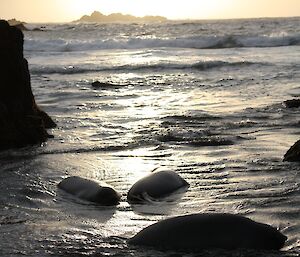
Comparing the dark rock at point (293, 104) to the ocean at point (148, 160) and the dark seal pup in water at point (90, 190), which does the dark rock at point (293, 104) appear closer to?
the ocean at point (148, 160)

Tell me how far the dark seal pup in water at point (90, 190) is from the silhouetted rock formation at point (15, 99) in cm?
246

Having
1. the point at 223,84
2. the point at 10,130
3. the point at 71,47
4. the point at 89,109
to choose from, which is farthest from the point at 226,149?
the point at 71,47

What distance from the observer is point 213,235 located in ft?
14.5

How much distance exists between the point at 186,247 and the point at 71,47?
37.6m

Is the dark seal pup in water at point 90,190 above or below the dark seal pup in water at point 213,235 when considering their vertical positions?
below

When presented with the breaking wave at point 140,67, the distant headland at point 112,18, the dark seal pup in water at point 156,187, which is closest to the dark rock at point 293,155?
the dark seal pup in water at point 156,187

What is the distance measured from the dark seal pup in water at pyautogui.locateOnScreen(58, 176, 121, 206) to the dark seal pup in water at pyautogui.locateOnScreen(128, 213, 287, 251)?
1344 millimetres

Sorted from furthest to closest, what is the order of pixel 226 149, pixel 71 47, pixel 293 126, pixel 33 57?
pixel 71 47
pixel 33 57
pixel 293 126
pixel 226 149

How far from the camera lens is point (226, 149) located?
8312 mm

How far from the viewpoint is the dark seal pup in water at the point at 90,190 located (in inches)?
230

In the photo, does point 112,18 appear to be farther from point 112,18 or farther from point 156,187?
point 156,187

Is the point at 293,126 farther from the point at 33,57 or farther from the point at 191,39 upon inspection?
the point at 191,39

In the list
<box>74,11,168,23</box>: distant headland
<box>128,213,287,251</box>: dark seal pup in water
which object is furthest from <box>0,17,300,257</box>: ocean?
<box>74,11,168,23</box>: distant headland

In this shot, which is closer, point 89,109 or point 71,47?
point 89,109
